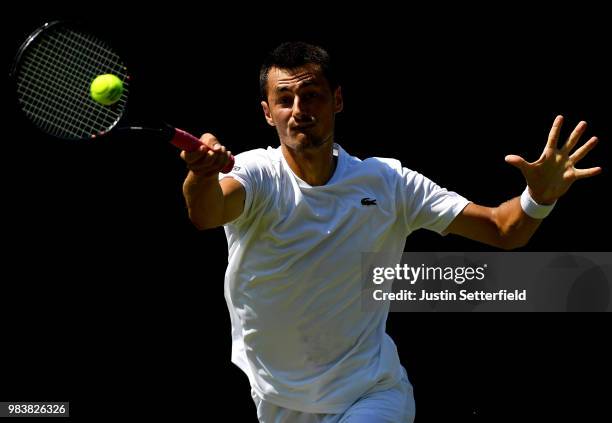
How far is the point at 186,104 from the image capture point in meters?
6.82

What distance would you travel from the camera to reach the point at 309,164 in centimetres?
525

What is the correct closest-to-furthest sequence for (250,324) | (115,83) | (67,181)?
(115,83) < (250,324) < (67,181)

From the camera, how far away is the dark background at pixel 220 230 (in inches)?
268

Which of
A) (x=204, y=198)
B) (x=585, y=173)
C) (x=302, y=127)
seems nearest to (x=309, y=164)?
(x=302, y=127)

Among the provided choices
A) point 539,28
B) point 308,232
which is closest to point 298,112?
point 308,232

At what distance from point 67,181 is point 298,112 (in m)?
2.12

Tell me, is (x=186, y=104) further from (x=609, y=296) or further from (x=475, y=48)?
(x=609, y=296)

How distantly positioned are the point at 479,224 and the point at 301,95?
0.96 metres

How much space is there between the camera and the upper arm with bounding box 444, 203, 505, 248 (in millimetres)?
5371

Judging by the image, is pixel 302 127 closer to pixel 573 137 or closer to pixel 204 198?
pixel 204 198

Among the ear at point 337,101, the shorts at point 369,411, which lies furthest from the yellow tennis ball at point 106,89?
the shorts at point 369,411

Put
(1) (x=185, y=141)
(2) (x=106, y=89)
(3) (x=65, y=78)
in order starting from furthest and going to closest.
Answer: (3) (x=65, y=78)
(2) (x=106, y=89)
(1) (x=185, y=141)

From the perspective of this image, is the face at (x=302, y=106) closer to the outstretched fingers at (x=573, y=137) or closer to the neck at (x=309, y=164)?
the neck at (x=309, y=164)

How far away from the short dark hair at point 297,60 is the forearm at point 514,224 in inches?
35.4
